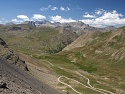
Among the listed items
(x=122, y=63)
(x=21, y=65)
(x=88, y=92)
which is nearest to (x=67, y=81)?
(x=88, y=92)

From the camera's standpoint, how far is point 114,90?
88562 millimetres

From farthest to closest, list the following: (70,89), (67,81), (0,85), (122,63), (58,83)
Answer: (122,63) → (67,81) → (58,83) → (70,89) → (0,85)

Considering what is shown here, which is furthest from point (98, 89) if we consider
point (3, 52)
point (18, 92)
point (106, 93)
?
point (18, 92)

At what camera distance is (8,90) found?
112ft

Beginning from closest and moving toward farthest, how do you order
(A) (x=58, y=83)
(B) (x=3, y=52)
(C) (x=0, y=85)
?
(C) (x=0, y=85), (B) (x=3, y=52), (A) (x=58, y=83)

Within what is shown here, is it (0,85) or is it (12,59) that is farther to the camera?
(12,59)

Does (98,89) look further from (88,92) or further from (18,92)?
(18,92)

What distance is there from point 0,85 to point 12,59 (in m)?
43.2

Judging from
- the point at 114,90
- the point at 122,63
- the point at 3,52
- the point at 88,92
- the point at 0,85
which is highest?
the point at 122,63

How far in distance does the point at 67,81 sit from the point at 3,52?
96.9 feet

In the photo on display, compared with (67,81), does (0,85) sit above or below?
below

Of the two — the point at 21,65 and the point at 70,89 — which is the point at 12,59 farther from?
the point at 70,89

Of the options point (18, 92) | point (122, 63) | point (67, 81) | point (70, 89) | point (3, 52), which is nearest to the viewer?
point (18, 92)

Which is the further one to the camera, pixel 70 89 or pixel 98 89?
pixel 98 89
